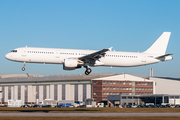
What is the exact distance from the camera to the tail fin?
59.0 meters

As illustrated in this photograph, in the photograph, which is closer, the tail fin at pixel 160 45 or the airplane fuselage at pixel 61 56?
the airplane fuselage at pixel 61 56

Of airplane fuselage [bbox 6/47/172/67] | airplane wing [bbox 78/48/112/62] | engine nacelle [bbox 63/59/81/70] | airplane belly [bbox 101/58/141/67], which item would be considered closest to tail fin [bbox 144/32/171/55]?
airplane fuselage [bbox 6/47/172/67]

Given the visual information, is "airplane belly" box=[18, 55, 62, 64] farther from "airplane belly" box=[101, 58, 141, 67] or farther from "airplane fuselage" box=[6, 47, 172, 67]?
"airplane belly" box=[101, 58, 141, 67]

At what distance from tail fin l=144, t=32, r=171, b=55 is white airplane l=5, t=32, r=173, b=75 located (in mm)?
1238

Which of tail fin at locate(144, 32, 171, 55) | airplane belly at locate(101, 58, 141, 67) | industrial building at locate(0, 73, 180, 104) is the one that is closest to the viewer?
airplane belly at locate(101, 58, 141, 67)

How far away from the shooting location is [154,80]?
131 metres

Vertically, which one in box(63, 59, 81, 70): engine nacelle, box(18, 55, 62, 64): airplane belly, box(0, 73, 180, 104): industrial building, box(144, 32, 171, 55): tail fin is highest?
box(144, 32, 171, 55): tail fin

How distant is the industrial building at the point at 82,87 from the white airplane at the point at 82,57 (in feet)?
211

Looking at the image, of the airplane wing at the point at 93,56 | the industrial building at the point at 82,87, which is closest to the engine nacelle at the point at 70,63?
the airplane wing at the point at 93,56

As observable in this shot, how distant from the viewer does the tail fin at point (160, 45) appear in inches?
2322

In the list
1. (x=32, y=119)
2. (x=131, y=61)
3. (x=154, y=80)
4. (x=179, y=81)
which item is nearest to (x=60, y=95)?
(x=154, y=80)

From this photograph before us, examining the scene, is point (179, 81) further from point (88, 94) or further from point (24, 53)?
point (24, 53)

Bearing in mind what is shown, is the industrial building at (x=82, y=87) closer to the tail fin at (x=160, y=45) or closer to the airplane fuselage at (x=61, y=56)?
the tail fin at (x=160, y=45)

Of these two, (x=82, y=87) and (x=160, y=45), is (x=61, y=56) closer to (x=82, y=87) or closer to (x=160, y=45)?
(x=160, y=45)
